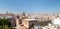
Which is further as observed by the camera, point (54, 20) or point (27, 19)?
point (27, 19)

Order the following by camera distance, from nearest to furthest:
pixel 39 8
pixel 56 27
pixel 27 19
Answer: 1. pixel 56 27
2. pixel 39 8
3. pixel 27 19

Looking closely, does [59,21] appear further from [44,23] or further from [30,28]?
[30,28]

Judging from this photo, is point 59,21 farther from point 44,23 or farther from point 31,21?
point 31,21

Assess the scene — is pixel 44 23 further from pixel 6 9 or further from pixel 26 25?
pixel 6 9

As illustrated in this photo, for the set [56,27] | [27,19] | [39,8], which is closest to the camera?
[56,27]

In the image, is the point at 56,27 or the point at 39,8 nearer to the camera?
the point at 56,27

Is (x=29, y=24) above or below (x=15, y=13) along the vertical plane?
below

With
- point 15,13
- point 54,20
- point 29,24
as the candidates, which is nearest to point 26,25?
point 29,24

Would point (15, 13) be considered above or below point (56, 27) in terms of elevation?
above

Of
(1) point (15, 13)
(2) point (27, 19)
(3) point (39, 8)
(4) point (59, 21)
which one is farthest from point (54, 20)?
(1) point (15, 13)
